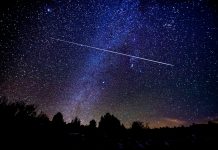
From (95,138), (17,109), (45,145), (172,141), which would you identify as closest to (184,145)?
(172,141)

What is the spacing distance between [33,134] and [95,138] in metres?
3.35

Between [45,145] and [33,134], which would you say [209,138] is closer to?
[45,145]

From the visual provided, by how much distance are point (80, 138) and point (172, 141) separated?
470cm

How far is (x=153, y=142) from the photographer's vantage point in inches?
375

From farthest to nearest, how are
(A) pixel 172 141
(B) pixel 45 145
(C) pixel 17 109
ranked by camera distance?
(C) pixel 17 109 < (A) pixel 172 141 < (B) pixel 45 145

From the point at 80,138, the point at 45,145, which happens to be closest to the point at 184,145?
the point at 80,138

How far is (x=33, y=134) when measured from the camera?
9.90m

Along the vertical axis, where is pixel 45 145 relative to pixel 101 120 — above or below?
below

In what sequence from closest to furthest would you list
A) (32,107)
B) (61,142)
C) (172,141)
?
(61,142) → (172,141) → (32,107)

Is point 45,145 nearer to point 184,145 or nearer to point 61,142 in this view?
point 61,142

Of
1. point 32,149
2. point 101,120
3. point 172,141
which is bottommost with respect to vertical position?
point 32,149

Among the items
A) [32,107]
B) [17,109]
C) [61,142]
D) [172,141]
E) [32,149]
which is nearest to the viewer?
[32,149]

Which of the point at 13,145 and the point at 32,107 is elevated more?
the point at 32,107

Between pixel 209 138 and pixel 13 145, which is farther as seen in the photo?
pixel 209 138
